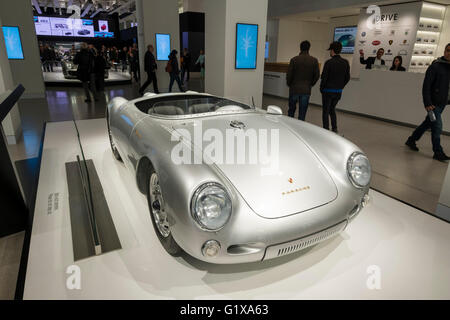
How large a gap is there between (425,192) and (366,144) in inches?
76.9

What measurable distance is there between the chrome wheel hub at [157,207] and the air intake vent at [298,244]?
2.50ft

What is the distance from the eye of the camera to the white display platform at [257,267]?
181 cm

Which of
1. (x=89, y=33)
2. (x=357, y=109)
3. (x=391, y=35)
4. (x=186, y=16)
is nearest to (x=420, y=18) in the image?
(x=391, y=35)

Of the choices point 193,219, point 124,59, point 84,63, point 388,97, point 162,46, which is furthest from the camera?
point 124,59

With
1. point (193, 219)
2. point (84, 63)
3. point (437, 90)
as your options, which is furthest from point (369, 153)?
point (84, 63)

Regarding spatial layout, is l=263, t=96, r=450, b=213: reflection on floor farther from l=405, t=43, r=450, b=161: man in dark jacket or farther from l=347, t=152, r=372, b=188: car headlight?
l=347, t=152, r=372, b=188: car headlight

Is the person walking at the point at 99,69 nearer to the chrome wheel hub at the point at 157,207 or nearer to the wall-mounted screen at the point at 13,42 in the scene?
the wall-mounted screen at the point at 13,42

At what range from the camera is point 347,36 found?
40.8 feet

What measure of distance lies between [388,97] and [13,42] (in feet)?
32.8

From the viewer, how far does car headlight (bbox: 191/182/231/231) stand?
164 centimetres

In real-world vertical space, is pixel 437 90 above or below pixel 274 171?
above

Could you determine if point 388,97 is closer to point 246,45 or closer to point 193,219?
point 246,45

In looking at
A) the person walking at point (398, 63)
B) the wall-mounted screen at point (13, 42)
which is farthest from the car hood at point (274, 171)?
the wall-mounted screen at point (13, 42)
